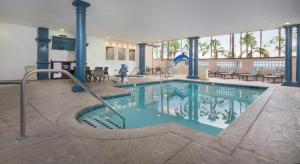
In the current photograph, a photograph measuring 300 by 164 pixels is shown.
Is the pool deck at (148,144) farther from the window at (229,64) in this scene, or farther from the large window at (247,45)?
the large window at (247,45)

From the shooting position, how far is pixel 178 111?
199 inches

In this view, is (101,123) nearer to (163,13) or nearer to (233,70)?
(163,13)

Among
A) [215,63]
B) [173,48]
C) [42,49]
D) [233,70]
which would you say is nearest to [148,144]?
[42,49]

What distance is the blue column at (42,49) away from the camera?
10.1 meters

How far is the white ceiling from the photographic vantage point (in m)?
5.95

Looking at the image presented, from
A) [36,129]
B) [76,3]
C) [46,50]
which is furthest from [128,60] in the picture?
[36,129]

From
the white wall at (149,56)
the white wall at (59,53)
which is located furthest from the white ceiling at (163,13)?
the white wall at (149,56)

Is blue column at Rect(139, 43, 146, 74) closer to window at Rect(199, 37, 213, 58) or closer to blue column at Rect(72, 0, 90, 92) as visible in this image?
window at Rect(199, 37, 213, 58)

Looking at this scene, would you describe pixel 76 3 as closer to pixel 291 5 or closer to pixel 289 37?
pixel 291 5

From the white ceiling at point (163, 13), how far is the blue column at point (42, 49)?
0.91 meters

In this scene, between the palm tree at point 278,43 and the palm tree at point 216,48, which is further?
the palm tree at point 216,48

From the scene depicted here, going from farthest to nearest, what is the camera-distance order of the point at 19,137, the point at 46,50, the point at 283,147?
the point at 46,50 < the point at 19,137 < the point at 283,147

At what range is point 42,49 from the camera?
10352 millimetres

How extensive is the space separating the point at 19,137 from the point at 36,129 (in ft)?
1.03
